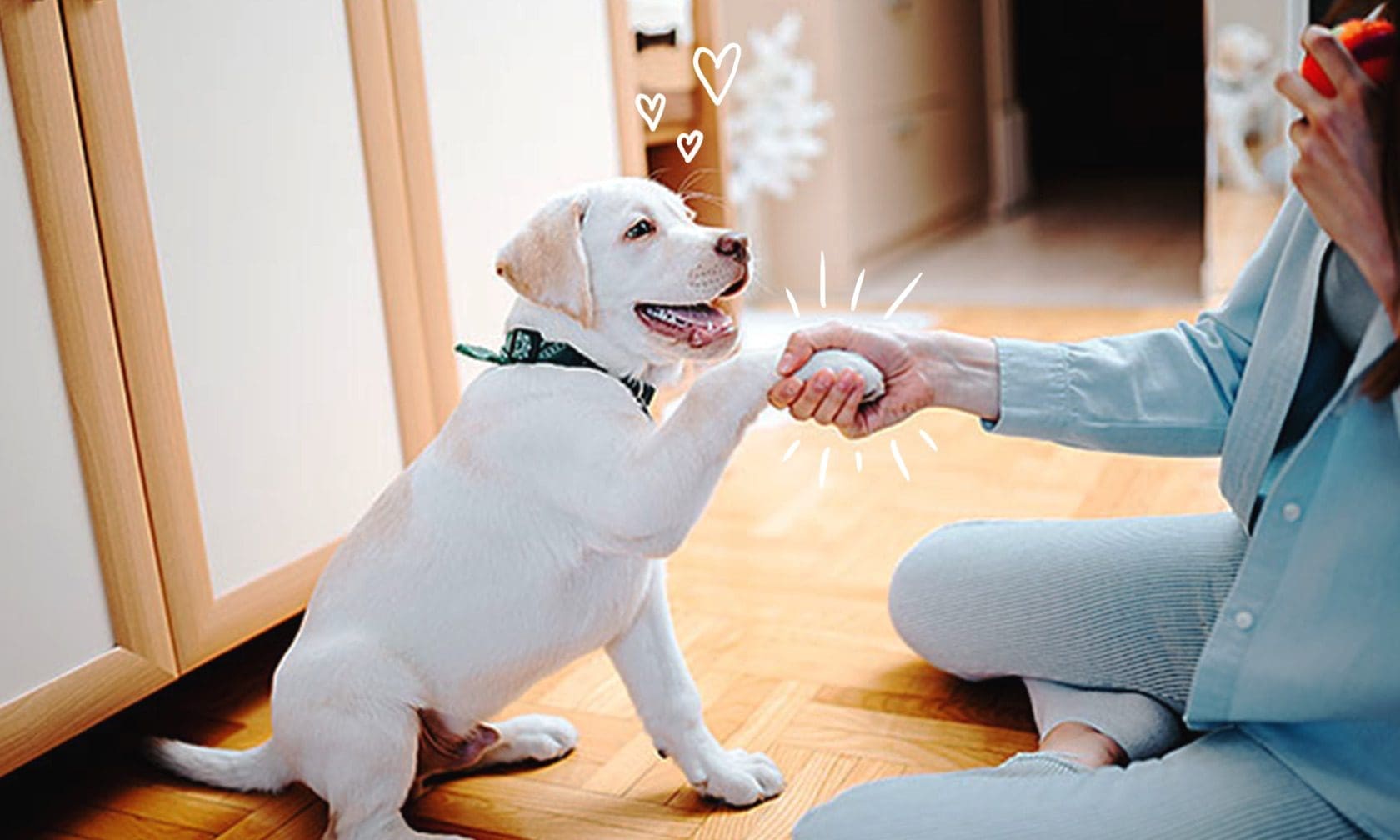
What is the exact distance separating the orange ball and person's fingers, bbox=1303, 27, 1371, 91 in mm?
17

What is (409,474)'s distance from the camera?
4.03ft

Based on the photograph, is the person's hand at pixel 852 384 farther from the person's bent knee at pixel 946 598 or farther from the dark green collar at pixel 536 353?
the person's bent knee at pixel 946 598

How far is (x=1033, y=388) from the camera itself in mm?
1241

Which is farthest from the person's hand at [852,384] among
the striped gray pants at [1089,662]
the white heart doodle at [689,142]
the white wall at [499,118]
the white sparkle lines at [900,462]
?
the white heart doodle at [689,142]

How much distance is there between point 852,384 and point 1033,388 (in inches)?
7.9

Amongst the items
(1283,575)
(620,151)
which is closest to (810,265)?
(620,151)

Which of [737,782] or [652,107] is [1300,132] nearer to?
[737,782]

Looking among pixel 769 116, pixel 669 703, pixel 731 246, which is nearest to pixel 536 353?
pixel 731 246

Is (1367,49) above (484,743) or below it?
above

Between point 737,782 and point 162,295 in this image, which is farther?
point 162,295

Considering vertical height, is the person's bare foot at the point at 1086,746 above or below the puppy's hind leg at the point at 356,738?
below

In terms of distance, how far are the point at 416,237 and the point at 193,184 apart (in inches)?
12.7

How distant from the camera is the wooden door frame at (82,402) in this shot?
4.08 feet

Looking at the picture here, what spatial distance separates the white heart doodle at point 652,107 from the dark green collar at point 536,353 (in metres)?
1.04
